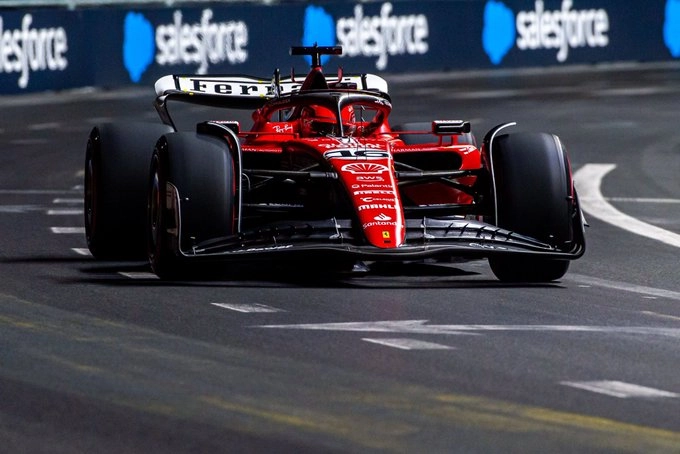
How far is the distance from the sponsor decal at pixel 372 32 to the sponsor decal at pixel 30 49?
5.30 meters

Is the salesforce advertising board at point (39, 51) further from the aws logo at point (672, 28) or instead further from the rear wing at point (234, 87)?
the rear wing at point (234, 87)

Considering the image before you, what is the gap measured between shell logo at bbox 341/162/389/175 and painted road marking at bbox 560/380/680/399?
335cm

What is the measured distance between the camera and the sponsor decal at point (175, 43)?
31.6m

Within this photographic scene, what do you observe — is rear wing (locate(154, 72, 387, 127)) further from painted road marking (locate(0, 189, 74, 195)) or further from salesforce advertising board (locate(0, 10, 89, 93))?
salesforce advertising board (locate(0, 10, 89, 93))

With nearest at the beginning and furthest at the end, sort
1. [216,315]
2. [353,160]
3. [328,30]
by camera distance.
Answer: [216,315] < [353,160] < [328,30]

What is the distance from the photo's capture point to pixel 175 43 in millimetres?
31969

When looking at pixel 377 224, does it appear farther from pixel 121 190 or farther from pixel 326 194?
pixel 121 190

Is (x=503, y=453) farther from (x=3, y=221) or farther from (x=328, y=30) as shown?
(x=328, y=30)

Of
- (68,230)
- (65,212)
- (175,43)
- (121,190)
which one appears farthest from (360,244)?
(175,43)

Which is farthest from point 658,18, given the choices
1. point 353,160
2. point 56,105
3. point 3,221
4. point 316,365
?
point 316,365

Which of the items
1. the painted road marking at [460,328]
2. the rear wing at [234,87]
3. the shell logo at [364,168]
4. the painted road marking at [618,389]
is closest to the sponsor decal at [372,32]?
the rear wing at [234,87]

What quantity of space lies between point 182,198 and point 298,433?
4.01m

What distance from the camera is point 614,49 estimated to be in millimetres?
38344

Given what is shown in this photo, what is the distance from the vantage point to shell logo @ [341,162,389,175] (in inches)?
410
